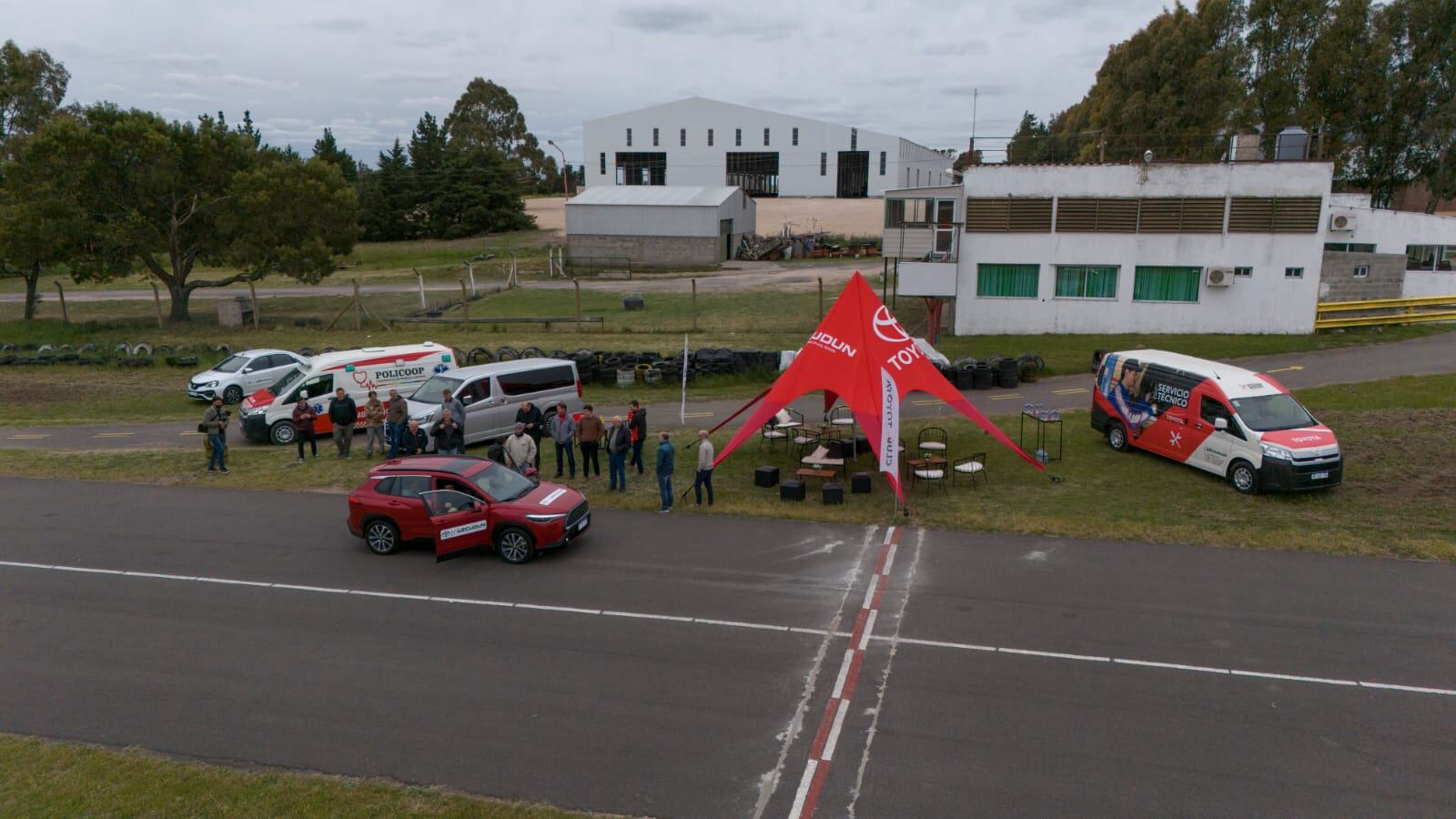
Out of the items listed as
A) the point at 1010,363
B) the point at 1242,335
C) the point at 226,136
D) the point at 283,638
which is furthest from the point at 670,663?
the point at 226,136

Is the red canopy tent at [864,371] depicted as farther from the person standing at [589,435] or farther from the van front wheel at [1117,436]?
the van front wheel at [1117,436]

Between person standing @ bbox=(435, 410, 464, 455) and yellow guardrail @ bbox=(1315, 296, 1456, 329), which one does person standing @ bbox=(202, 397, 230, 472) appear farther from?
yellow guardrail @ bbox=(1315, 296, 1456, 329)

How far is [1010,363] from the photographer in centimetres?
2819

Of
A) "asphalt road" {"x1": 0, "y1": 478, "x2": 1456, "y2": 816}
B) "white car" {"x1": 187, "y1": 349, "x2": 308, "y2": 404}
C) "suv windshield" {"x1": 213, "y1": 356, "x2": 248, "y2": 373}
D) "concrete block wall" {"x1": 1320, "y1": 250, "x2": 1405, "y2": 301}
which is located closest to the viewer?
"asphalt road" {"x1": 0, "y1": 478, "x2": 1456, "y2": 816}

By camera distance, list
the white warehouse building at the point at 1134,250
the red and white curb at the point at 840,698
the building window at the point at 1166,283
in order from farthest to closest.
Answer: the building window at the point at 1166,283 → the white warehouse building at the point at 1134,250 → the red and white curb at the point at 840,698

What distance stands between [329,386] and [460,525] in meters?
11.0

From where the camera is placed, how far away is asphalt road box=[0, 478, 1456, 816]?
30.0 ft

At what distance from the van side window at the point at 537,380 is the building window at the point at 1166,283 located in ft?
72.4

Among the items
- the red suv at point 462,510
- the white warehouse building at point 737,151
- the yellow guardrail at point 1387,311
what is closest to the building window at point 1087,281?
the yellow guardrail at point 1387,311

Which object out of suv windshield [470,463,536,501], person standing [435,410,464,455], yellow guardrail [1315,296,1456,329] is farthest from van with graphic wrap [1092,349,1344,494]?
yellow guardrail [1315,296,1456,329]

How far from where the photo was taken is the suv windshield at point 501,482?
15.6m

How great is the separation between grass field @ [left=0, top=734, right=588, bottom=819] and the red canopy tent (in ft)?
32.2

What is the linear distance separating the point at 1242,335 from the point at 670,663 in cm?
3003

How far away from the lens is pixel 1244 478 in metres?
17.8
